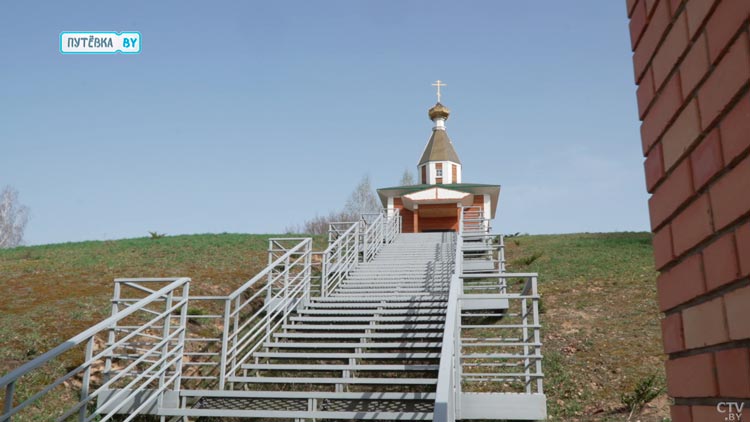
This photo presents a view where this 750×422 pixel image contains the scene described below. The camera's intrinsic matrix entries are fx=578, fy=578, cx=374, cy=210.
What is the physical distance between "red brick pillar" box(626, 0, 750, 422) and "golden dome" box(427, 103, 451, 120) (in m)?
32.6

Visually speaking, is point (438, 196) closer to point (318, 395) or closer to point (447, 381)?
point (318, 395)

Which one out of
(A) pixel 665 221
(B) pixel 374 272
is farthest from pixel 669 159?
(B) pixel 374 272

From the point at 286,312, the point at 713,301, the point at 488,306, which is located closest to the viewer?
the point at 713,301

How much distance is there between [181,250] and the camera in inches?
727

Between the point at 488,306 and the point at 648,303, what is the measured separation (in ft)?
13.1

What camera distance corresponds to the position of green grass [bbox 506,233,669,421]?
7.91 meters

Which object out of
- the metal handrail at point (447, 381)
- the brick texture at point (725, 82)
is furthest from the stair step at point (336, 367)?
the brick texture at point (725, 82)

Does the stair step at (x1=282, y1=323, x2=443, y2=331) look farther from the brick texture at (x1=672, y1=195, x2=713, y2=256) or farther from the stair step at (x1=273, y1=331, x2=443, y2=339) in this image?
the brick texture at (x1=672, y1=195, x2=713, y2=256)

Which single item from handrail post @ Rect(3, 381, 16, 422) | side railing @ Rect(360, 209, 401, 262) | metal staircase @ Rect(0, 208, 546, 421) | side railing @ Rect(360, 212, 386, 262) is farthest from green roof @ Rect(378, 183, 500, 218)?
handrail post @ Rect(3, 381, 16, 422)

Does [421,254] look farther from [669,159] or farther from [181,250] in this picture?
[669,159]

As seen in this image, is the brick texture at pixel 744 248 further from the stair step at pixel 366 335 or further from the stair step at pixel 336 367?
the stair step at pixel 366 335

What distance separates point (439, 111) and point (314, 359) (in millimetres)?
28106

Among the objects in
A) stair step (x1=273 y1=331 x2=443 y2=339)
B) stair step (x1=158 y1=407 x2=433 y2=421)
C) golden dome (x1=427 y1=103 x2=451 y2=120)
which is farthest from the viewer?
golden dome (x1=427 y1=103 x2=451 y2=120)

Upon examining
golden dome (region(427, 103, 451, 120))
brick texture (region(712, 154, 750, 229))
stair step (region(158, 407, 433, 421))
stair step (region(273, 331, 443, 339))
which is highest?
golden dome (region(427, 103, 451, 120))
